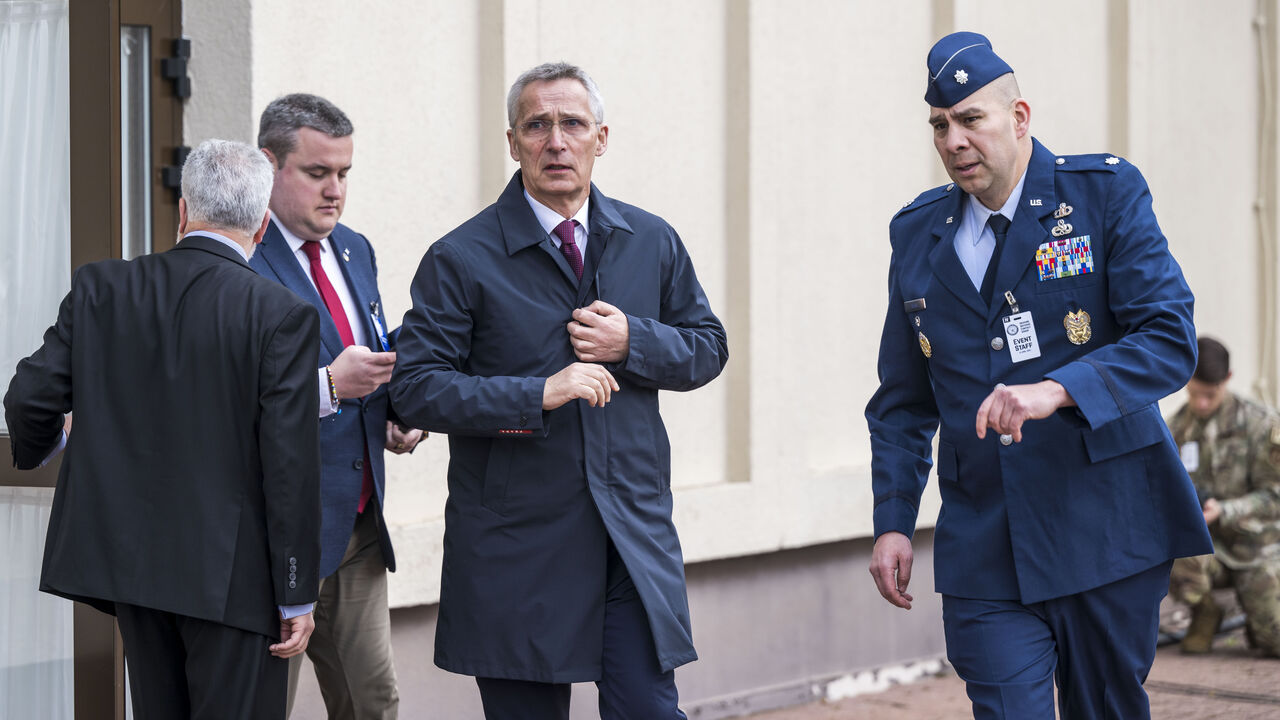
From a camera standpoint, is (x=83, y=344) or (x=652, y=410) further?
(x=652, y=410)

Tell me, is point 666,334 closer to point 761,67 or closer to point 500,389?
point 500,389

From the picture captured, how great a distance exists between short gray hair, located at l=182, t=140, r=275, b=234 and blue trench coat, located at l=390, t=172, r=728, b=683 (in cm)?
48

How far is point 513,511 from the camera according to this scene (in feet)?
11.0

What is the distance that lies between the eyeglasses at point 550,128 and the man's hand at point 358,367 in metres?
0.65

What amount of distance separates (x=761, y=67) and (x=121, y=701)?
364 cm

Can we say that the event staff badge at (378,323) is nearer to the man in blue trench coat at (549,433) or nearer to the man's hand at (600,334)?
the man in blue trench coat at (549,433)

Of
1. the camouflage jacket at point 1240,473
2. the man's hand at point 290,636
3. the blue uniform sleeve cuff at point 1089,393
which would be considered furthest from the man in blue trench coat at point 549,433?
the camouflage jacket at point 1240,473

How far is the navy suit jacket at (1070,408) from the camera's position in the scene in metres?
3.14

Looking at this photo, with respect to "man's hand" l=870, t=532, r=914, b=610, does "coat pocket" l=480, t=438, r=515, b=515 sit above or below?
above

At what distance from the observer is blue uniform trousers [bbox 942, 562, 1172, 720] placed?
10.6ft

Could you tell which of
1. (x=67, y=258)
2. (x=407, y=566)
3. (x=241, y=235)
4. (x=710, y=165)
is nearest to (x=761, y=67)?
(x=710, y=165)

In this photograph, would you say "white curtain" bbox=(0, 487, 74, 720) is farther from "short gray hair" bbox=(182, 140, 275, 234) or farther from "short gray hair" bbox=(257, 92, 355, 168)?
"short gray hair" bbox=(182, 140, 275, 234)

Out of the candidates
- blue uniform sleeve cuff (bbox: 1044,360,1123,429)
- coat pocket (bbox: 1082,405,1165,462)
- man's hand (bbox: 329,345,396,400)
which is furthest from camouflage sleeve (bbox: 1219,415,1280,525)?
man's hand (bbox: 329,345,396,400)

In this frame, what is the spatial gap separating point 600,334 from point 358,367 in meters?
0.65
